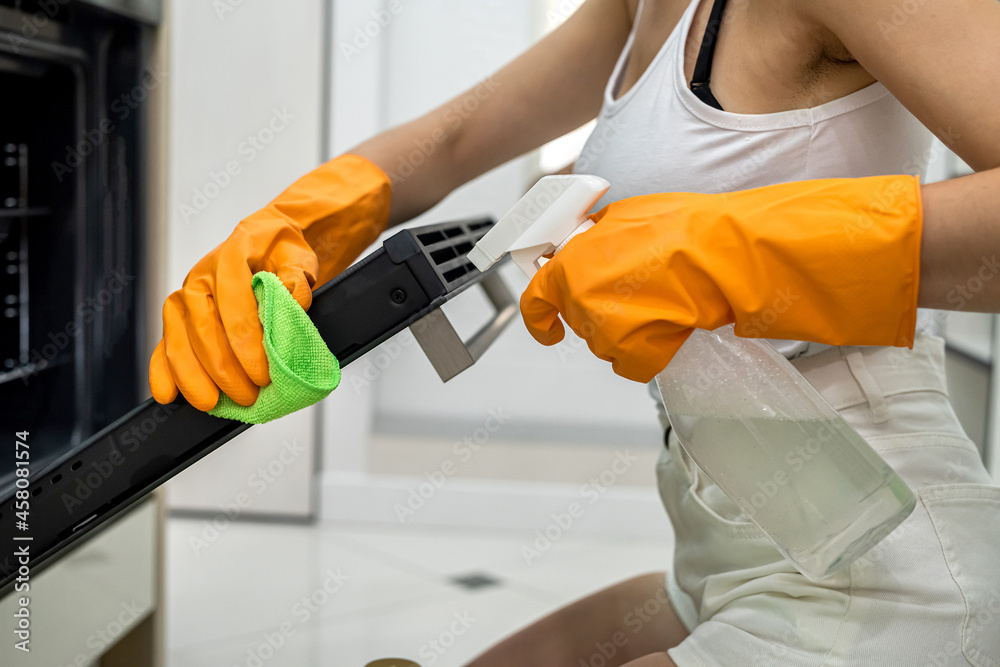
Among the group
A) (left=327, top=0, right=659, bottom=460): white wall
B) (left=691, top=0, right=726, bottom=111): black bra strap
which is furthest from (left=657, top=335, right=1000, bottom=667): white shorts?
(left=327, top=0, right=659, bottom=460): white wall

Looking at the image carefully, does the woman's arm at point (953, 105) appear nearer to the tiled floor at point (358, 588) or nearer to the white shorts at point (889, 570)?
the white shorts at point (889, 570)

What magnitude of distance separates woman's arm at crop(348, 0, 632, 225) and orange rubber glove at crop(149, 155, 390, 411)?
0.08 metres

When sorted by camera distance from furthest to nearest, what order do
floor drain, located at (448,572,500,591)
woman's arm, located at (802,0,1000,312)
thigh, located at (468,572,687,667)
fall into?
floor drain, located at (448,572,500,591) < thigh, located at (468,572,687,667) < woman's arm, located at (802,0,1000,312)

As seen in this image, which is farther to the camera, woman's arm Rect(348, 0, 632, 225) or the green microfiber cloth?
woman's arm Rect(348, 0, 632, 225)

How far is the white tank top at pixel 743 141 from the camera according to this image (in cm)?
66

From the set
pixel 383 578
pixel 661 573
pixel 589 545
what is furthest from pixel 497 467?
pixel 661 573

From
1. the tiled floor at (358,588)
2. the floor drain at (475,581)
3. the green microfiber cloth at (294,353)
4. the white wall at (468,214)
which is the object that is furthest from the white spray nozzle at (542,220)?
the white wall at (468,214)

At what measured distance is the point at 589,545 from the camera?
2209mm

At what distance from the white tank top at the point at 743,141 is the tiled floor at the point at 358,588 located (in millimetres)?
1181

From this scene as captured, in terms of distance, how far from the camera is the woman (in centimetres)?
53

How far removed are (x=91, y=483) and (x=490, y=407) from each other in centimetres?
175

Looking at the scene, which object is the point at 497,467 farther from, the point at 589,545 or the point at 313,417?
the point at 313,417

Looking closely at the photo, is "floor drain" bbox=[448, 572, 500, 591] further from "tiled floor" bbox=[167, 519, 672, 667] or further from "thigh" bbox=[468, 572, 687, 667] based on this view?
"thigh" bbox=[468, 572, 687, 667]

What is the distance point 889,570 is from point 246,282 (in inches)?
21.5
